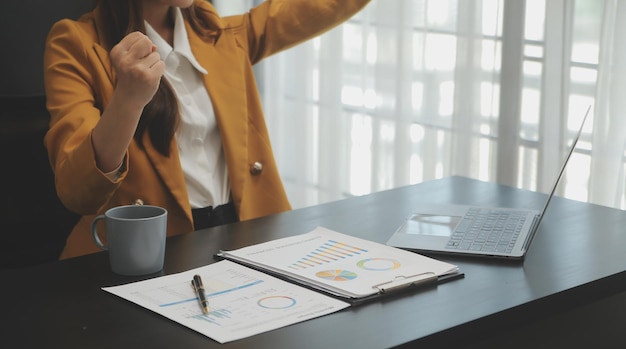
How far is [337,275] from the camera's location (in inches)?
53.1

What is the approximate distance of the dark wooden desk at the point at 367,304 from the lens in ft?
3.73

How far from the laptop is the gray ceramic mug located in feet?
1.31

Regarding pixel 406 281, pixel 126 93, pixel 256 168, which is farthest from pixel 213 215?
pixel 406 281

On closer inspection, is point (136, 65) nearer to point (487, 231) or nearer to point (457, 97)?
point (487, 231)

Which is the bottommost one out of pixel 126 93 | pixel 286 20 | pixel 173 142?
pixel 173 142

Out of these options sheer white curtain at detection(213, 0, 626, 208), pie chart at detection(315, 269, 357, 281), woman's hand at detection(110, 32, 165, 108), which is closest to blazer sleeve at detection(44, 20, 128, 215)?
woman's hand at detection(110, 32, 165, 108)

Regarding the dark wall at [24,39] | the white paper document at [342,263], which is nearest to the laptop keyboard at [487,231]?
the white paper document at [342,263]

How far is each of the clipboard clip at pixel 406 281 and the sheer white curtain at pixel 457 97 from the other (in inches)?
41.2

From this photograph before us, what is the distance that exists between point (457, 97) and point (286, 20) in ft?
2.24

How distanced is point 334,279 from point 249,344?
25 cm

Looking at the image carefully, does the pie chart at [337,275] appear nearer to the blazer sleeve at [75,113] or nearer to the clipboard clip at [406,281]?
the clipboard clip at [406,281]

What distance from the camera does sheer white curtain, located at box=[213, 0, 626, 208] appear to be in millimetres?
2223

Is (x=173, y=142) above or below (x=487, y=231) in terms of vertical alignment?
above

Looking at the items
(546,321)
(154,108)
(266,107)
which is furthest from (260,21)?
(266,107)
